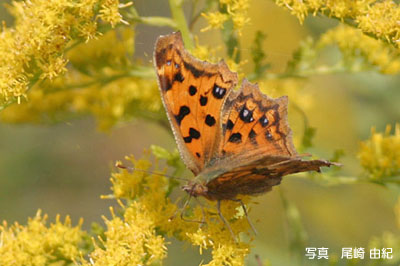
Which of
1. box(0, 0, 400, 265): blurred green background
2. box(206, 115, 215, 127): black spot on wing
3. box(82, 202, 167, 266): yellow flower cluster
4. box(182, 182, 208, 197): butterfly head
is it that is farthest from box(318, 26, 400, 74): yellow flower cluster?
box(82, 202, 167, 266): yellow flower cluster

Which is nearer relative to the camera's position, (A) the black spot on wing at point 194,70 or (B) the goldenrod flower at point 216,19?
(A) the black spot on wing at point 194,70

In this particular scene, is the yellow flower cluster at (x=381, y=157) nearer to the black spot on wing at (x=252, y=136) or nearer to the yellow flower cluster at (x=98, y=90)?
the black spot on wing at (x=252, y=136)

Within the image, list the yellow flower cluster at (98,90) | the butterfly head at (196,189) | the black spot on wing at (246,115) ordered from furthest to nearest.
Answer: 1. the yellow flower cluster at (98,90)
2. the black spot on wing at (246,115)
3. the butterfly head at (196,189)

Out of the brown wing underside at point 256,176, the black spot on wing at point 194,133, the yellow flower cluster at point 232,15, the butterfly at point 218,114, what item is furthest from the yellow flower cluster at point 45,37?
the brown wing underside at point 256,176

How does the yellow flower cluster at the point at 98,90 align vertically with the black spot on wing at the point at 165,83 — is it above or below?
above

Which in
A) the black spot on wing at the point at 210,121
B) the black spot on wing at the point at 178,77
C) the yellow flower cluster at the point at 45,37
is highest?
the yellow flower cluster at the point at 45,37
